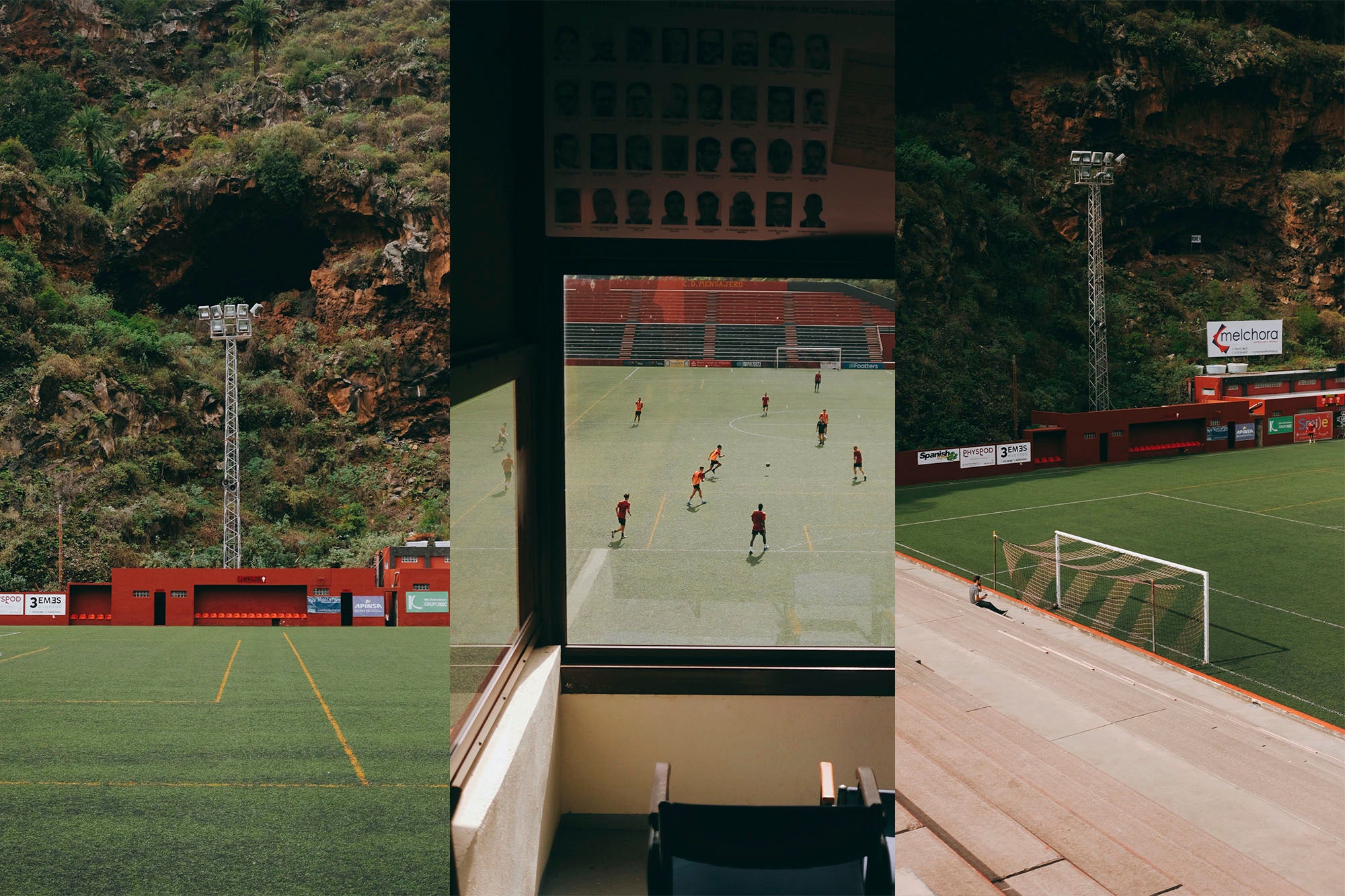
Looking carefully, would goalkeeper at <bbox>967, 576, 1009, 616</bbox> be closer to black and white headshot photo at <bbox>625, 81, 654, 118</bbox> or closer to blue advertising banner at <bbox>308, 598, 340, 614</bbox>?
black and white headshot photo at <bbox>625, 81, 654, 118</bbox>

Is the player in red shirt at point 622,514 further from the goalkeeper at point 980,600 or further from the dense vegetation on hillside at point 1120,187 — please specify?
the dense vegetation on hillside at point 1120,187

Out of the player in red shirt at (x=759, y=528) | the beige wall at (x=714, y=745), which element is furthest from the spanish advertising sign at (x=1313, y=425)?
the beige wall at (x=714, y=745)

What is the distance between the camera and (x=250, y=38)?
27.5m

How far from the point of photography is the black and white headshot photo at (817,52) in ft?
7.50

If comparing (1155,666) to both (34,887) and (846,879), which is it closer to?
(846,879)

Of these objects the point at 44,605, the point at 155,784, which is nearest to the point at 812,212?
the point at 155,784

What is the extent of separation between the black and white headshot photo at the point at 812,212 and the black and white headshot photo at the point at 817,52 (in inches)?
13.7

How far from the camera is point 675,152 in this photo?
2268 millimetres

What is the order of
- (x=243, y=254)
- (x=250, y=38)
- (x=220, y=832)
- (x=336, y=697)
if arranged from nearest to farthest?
1. (x=220, y=832)
2. (x=336, y=697)
3. (x=243, y=254)
4. (x=250, y=38)

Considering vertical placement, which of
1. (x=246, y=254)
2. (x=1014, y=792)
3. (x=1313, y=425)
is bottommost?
(x=1014, y=792)

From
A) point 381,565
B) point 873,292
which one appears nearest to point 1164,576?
point 873,292

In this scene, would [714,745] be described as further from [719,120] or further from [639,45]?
[639,45]

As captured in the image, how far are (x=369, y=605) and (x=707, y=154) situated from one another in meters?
13.7

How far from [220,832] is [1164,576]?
9594 millimetres
